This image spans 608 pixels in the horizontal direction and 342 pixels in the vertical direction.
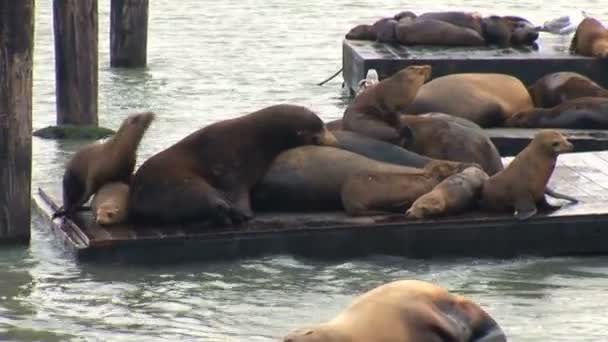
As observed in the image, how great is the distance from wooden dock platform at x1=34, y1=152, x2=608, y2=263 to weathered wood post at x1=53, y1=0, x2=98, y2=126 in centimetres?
387

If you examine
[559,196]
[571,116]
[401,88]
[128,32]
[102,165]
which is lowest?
[128,32]

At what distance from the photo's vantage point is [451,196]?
30.2 ft

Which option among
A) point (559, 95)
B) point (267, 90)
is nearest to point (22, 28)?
point (559, 95)

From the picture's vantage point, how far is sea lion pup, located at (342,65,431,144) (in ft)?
32.3

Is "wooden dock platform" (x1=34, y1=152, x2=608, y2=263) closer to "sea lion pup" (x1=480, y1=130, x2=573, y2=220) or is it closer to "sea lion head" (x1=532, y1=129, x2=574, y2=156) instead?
"sea lion pup" (x1=480, y1=130, x2=573, y2=220)

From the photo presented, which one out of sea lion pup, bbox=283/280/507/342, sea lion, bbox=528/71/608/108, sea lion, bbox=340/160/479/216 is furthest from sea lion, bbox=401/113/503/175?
sea lion pup, bbox=283/280/507/342

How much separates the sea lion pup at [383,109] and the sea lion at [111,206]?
1.45 m

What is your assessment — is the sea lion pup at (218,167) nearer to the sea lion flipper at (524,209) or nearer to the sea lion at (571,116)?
the sea lion flipper at (524,209)

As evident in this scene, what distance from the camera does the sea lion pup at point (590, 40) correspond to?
1422 cm

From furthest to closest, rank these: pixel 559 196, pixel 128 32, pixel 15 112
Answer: pixel 128 32, pixel 559 196, pixel 15 112

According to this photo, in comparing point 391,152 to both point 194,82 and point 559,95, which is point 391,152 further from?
point 194,82

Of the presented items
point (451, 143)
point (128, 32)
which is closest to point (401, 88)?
point (451, 143)

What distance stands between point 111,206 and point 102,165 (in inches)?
11.9

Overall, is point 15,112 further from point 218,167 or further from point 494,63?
point 494,63
